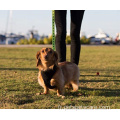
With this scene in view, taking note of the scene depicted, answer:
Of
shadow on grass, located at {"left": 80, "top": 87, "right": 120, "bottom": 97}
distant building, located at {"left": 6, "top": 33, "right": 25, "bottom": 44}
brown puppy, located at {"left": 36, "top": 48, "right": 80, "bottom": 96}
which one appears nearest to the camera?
brown puppy, located at {"left": 36, "top": 48, "right": 80, "bottom": 96}

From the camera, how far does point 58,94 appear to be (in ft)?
9.13

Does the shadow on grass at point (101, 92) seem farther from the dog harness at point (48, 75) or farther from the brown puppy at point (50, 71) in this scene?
the dog harness at point (48, 75)

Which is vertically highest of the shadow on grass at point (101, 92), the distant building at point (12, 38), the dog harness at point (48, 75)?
the distant building at point (12, 38)

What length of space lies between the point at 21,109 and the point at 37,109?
0.16 m

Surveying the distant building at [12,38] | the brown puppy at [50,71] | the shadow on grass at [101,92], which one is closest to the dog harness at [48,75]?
the brown puppy at [50,71]

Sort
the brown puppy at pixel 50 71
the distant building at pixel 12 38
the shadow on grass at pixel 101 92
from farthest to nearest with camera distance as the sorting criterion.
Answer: the distant building at pixel 12 38, the shadow on grass at pixel 101 92, the brown puppy at pixel 50 71

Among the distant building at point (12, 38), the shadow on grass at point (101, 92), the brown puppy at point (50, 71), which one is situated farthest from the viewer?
the distant building at point (12, 38)

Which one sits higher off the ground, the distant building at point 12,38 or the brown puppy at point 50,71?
the distant building at point 12,38

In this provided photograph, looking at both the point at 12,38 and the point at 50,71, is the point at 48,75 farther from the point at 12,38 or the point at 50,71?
the point at 12,38

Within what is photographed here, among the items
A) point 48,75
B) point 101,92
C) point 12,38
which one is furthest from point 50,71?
point 12,38

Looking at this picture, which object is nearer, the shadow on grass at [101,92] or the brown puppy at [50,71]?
the brown puppy at [50,71]

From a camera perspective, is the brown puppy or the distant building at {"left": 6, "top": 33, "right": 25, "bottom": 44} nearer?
the brown puppy

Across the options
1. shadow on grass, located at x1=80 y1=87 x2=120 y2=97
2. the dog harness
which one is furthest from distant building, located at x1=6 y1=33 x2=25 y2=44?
the dog harness

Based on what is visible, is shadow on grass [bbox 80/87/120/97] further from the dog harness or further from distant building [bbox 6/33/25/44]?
distant building [bbox 6/33/25/44]
